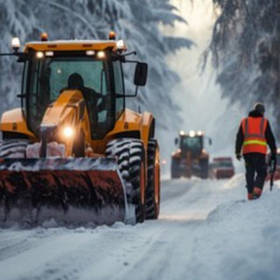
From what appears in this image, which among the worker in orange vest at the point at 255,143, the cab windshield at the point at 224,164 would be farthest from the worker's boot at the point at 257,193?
the cab windshield at the point at 224,164

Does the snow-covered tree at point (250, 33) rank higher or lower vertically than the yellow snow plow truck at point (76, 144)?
higher

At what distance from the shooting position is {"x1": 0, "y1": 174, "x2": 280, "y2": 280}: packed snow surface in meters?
5.54

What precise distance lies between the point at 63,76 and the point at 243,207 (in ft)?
10.1

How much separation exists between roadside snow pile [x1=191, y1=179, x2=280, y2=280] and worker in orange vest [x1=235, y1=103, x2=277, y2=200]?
131cm

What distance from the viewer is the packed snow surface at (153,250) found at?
18.2 ft

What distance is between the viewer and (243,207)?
999cm

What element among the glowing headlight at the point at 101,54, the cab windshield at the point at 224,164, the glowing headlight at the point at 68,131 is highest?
the glowing headlight at the point at 101,54

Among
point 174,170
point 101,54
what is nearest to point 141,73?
point 101,54

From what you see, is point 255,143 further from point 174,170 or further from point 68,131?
point 174,170

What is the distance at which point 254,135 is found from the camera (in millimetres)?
11703

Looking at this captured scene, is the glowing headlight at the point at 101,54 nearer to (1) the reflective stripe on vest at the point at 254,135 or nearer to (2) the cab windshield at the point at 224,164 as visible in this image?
(1) the reflective stripe on vest at the point at 254,135

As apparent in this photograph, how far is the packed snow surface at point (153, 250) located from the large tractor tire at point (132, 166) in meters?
0.32

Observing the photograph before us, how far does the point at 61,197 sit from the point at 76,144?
987 mm

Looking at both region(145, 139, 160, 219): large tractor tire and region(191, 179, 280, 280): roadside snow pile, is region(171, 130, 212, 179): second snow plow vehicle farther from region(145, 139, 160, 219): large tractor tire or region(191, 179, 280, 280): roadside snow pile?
region(191, 179, 280, 280): roadside snow pile
